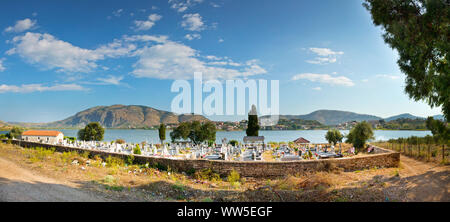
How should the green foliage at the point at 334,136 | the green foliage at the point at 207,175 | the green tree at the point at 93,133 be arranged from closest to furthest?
the green foliage at the point at 207,175
the green foliage at the point at 334,136
the green tree at the point at 93,133

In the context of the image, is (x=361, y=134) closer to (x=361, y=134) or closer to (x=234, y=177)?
(x=361, y=134)

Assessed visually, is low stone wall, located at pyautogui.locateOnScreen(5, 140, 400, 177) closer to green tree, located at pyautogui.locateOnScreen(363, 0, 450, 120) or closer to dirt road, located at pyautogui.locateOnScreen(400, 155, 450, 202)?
dirt road, located at pyautogui.locateOnScreen(400, 155, 450, 202)

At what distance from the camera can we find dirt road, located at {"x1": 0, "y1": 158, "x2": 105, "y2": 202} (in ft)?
18.2

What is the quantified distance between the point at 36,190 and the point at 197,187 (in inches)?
194

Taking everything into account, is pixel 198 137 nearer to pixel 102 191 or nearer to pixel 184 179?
pixel 184 179

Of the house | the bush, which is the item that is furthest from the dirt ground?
the house

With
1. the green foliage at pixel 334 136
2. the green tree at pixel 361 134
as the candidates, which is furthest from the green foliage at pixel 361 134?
the green foliage at pixel 334 136

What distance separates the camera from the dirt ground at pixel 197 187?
251 inches

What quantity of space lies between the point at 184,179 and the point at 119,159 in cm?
432

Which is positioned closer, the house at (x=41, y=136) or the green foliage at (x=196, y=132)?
the house at (x=41, y=136)

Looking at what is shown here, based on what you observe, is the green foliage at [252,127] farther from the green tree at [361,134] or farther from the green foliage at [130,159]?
the green foliage at [130,159]

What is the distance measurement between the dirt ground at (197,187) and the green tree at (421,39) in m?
3.04

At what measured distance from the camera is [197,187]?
29.1 ft
